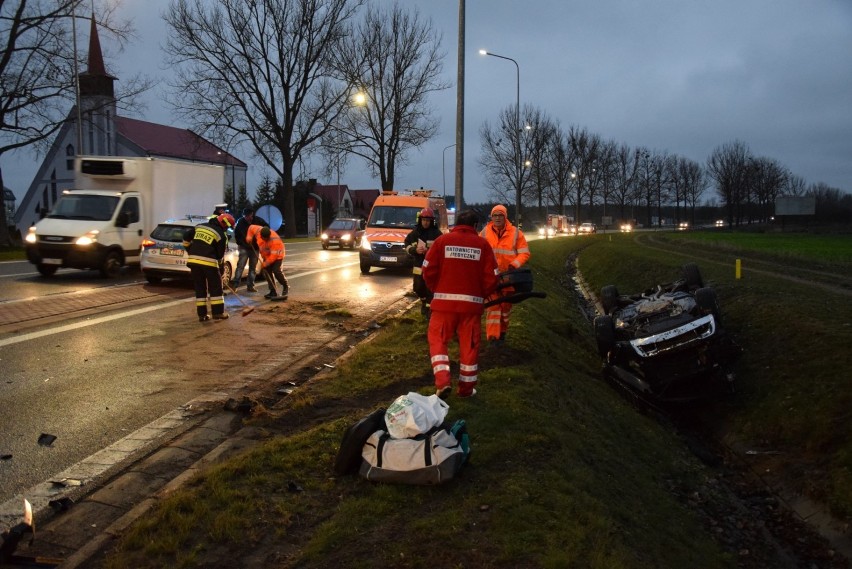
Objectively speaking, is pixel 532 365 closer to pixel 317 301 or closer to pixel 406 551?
pixel 406 551

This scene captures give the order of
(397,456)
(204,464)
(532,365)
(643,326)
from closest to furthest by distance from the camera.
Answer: (397,456) → (204,464) → (532,365) → (643,326)

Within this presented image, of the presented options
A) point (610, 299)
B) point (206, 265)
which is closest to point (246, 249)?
point (206, 265)

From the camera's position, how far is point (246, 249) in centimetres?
1736

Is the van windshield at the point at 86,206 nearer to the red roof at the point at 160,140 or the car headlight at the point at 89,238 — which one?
the car headlight at the point at 89,238

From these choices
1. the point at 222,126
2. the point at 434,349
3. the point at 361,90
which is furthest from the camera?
the point at 361,90

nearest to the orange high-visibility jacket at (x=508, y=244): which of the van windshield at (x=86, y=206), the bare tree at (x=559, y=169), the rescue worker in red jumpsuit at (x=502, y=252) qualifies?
the rescue worker in red jumpsuit at (x=502, y=252)

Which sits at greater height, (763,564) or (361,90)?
(361,90)

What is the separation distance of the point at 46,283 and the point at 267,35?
35.7m

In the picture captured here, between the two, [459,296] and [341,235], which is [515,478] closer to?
[459,296]

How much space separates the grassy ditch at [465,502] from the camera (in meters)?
4.04

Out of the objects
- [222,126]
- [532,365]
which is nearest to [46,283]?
[532,365]

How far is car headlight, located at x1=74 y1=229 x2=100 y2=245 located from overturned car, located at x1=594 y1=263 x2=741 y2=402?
1241 centimetres

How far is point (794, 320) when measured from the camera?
1194 centimetres

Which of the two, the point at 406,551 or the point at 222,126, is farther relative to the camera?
the point at 222,126
